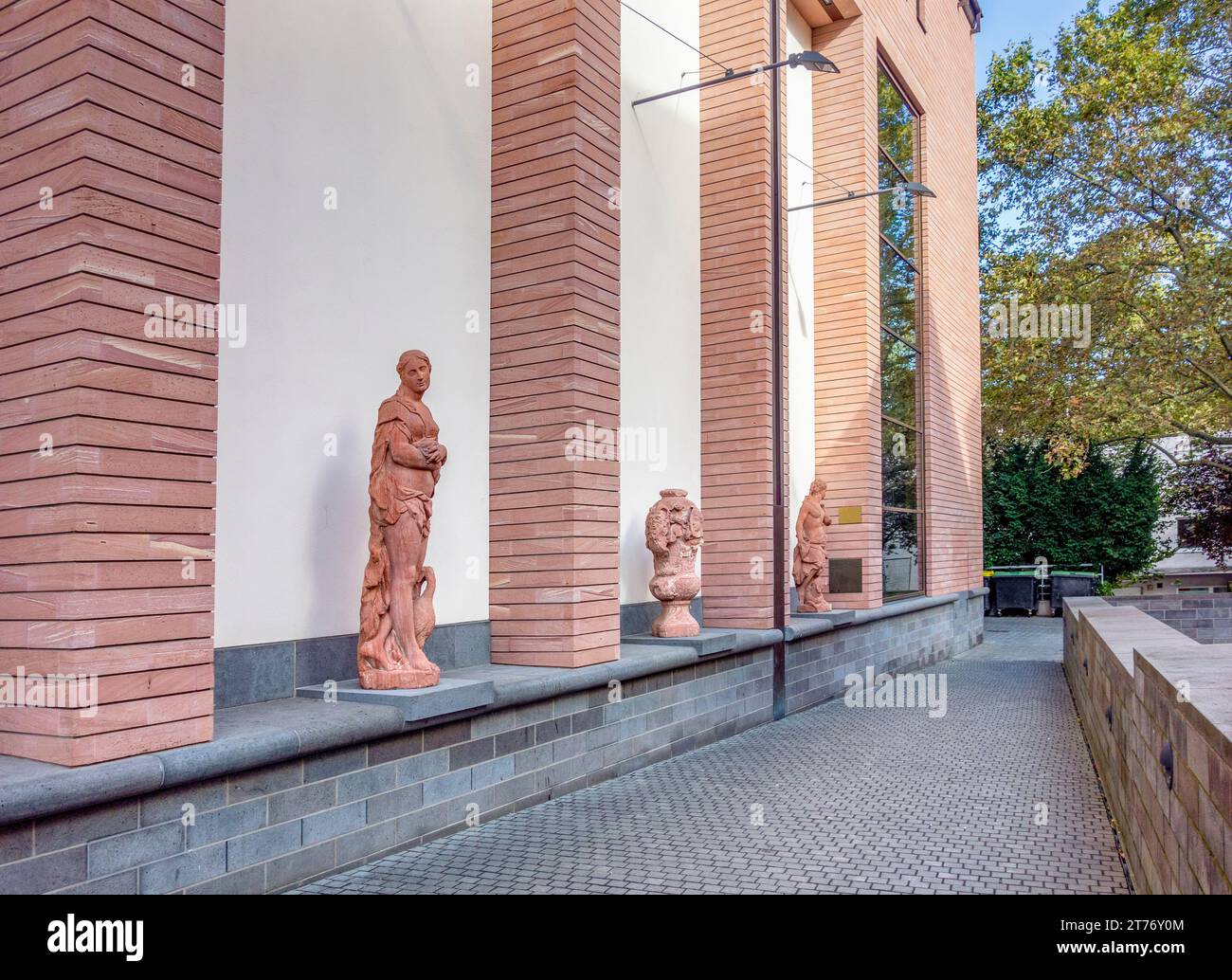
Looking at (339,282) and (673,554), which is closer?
(339,282)

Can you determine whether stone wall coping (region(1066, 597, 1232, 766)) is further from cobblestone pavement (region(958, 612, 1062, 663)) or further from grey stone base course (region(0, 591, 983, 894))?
cobblestone pavement (region(958, 612, 1062, 663))

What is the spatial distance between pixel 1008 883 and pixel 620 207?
635 cm

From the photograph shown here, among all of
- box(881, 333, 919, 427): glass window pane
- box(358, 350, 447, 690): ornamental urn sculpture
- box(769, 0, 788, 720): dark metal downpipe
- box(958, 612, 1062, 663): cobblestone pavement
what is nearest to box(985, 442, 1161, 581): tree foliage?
box(958, 612, 1062, 663): cobblestone pavement

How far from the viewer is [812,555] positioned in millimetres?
11750

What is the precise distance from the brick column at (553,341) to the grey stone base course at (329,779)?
1.56 ft

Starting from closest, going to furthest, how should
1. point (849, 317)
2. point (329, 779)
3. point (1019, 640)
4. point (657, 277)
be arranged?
point (329, 779)
point (657, 277)
point (849, 317)
point (1019, 640)

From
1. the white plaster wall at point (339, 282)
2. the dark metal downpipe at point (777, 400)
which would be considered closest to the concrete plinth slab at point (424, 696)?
Result: the white plaster wall at point (339, 282)

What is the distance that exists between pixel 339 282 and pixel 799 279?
805cm

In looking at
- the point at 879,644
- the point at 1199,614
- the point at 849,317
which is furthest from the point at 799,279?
the point at 1199,614

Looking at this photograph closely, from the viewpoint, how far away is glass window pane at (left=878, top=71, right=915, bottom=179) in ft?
48.5

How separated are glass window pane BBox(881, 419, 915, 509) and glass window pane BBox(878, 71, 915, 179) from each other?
4231 mm

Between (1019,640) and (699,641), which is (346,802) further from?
(1019,640)

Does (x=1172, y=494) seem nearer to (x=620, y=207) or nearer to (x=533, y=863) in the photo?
(x=620, y=207)
